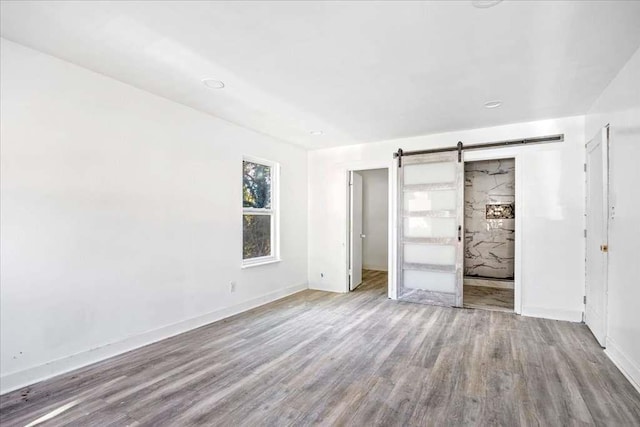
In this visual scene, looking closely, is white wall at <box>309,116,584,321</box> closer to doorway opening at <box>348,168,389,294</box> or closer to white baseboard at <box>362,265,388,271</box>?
A: doorway opening at <box>348,168,389,294</box>

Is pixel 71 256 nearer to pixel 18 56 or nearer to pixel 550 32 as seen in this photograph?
pixel 18 56

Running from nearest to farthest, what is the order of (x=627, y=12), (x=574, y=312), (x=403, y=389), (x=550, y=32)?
(x=627, y=12) < (x=550, y=32) < (x=403, y=389) < (x=574, y=312)

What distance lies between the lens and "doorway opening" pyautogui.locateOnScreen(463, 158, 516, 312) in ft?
20.7

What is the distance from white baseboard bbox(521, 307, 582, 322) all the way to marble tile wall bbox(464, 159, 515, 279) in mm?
2101

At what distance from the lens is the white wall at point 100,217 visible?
98.0 inches

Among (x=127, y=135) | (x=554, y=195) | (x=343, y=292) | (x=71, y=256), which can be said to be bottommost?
(x=343, y=292)

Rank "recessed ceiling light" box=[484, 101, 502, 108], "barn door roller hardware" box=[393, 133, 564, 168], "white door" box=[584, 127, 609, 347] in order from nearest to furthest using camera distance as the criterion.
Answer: "white door" box=[584, 127, 609, 347], "recessed ceiling light" box=[484, 101, 502, 108], "barn door roller hardware" box=[393, 133, 564, 168]

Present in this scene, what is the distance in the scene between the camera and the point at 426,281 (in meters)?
5.12

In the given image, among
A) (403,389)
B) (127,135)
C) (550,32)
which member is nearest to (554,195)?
(550,32)

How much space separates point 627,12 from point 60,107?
4268 millimetres

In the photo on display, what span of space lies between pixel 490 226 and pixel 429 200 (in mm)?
2266

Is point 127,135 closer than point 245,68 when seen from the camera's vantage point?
No

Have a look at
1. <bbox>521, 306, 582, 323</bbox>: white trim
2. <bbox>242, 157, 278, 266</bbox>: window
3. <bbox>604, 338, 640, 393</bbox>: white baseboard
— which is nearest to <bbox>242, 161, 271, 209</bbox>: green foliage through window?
<bbox>242, 157, 278, 266</bbox>: window

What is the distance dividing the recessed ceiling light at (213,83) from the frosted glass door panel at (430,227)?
3.49m
